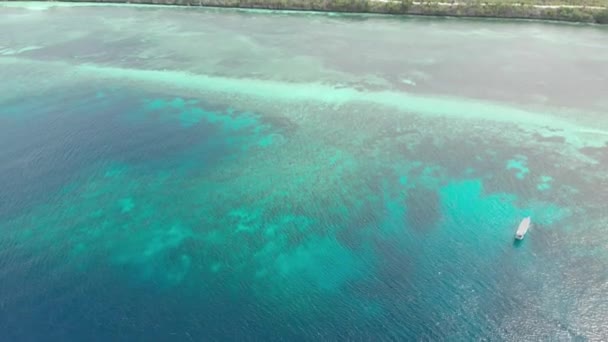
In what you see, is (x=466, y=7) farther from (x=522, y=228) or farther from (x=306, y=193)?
(x=306, y=193)

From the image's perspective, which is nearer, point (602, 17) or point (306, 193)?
point (306, 193)

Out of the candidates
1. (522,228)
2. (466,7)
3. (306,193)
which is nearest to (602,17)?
(466,7)

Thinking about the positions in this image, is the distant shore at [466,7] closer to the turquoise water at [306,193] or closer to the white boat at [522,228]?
the turquoise water at [306,193]

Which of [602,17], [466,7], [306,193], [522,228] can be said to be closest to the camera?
[522,228]

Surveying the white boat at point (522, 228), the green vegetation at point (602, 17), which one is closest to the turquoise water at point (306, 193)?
the white boat at point (522, 228)

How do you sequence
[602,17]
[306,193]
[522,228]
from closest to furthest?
[522,228], [306,193], [602,17]

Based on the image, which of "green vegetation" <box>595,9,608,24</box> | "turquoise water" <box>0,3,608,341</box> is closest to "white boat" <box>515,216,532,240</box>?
"turquoise water" <box>0,3,608,341</box>

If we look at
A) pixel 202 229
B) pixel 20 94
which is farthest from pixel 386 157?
pixel 20 94

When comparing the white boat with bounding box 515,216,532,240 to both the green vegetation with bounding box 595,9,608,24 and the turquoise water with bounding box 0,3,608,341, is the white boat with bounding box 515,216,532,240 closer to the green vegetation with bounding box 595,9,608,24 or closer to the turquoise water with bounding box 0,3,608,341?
the turquoise water with bounding box 0,3,608,341
